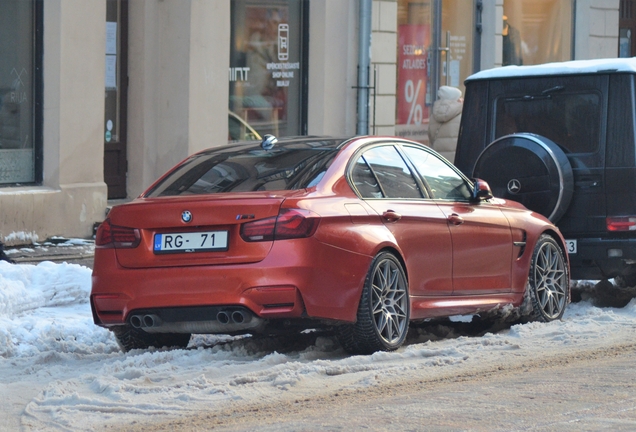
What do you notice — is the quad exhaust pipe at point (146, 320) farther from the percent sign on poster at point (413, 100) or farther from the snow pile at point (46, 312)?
the percent sign on poster at point (413, 100)

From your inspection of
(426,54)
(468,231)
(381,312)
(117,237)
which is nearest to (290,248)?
(381,312)

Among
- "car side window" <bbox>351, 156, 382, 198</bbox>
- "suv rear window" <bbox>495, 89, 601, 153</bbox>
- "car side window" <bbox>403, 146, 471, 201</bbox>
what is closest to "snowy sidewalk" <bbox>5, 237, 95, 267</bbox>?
"suv rear window" <bbox>495, 89, 601, 153</bbox>

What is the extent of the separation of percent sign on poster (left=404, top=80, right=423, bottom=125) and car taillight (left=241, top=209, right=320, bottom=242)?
534 inches

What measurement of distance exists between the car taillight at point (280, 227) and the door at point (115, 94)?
9.02 m

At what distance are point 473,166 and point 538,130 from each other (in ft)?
2.38

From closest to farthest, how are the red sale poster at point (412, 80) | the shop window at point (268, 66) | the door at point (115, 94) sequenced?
the door at point (115, 94) < the shop window at point (268, 66) < the red sale poster at point (412, 80)

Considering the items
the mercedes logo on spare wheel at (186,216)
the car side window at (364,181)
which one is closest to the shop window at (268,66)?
the car side window at (364,181)

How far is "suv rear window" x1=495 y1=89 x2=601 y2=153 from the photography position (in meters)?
10.1

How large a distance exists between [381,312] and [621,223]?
10.3 ft

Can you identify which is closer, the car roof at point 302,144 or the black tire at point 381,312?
the black tire at point 381,312

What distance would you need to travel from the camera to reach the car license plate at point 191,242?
7.12 meters

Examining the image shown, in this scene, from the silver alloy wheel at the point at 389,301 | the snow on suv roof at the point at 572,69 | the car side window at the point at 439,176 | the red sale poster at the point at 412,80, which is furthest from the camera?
the red sale poster at the point at 412,80

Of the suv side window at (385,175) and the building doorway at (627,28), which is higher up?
the building doorway at (627,28)

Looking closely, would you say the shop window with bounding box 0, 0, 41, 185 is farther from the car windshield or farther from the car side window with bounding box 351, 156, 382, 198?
the car side window with bounding box 351, 156, 382, 198
